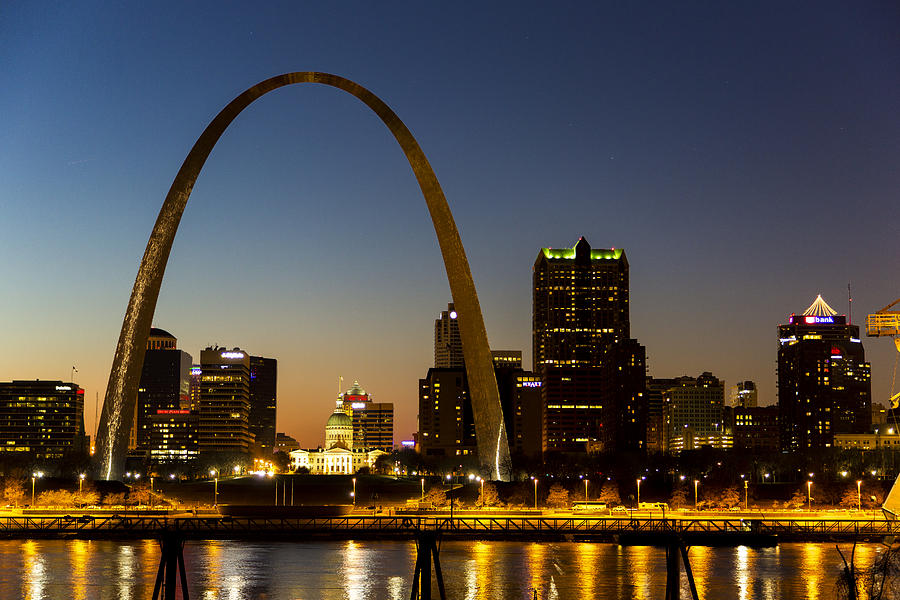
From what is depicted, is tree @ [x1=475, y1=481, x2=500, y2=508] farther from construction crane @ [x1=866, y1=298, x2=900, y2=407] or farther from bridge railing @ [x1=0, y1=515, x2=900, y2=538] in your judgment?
construction crane @ [x1=866, y1=298, x2=900, y2=407]

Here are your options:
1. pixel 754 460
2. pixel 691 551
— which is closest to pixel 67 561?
pixel 691 551

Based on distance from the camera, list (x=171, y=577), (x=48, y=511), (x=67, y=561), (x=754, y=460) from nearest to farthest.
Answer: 1. (x=171, y=577)
2. (x=67, y=561)
3. (x=48, y=511)
4. (x=754, y=460)

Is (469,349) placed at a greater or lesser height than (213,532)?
greater

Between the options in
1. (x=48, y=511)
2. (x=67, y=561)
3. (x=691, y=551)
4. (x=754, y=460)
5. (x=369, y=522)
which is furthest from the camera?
(x=754, y=460)

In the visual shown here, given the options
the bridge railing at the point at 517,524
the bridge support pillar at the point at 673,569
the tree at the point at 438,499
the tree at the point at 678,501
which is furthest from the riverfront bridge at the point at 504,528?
the tree at the point at 678,501

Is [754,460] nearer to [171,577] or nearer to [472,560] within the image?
[472,560]

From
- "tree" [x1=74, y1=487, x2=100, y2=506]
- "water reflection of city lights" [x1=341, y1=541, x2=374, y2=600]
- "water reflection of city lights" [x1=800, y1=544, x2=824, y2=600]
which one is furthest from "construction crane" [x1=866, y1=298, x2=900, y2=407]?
"tree" [x1=74, y1=487, x2=100, y2=506]
